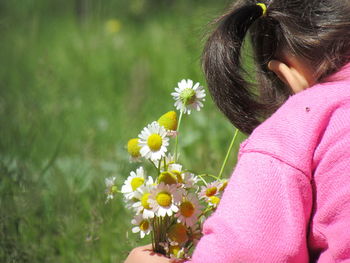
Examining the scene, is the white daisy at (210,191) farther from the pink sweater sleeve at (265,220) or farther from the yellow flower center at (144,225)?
the pink sweater sleeve at (265,220)

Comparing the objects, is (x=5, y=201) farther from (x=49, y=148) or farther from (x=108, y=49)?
(x=108, y=49)

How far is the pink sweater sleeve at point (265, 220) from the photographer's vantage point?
1185 mm

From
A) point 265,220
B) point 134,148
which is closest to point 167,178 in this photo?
point 134,148

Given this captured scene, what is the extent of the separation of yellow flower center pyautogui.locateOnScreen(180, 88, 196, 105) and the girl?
0.22m

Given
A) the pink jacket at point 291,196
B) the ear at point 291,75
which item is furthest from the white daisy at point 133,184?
the ear at point 291,75

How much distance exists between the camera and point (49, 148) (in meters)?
3.04

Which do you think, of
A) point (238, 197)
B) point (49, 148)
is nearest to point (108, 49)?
point (49, 148)

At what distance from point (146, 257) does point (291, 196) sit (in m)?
0.39

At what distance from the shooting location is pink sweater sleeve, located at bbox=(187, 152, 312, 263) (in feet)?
3.89

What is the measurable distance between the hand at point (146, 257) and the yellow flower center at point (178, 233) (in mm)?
46

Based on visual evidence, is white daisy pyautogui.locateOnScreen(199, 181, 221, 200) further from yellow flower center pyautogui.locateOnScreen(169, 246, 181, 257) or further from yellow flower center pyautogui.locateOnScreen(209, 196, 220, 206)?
yellow flower center pyautogui.locateOnScreen(169, 246, 181, 257)

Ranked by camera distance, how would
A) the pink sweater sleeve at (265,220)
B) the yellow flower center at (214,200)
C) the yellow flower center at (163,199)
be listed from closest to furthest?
the pink sweater sleeve at (265,220), the yellow flower center at (163,199), the yellow flower center at (214,200)

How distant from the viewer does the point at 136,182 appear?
1407 mm

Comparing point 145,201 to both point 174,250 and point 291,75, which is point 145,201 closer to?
point 174,250
